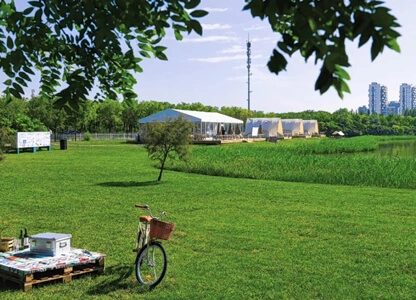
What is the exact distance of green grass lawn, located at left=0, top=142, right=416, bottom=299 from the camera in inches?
234

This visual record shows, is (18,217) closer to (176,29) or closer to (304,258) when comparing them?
(304,258)

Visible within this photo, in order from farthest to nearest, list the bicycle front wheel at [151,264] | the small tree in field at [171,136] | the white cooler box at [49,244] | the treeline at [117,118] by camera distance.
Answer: the treeline at [117,118], the small tree in field at [171,136], the white cooler box at [49,244], the bicycle front wheel at [151,264]

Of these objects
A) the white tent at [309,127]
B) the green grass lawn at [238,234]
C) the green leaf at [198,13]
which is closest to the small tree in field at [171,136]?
the green grass lawn at [238,234]

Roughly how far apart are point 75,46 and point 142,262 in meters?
3.36

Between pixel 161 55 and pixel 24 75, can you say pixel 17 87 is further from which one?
pixel 161 55

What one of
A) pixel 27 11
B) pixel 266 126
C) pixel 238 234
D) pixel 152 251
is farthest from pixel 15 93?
pixel 266 126

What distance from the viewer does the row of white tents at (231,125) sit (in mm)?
51156

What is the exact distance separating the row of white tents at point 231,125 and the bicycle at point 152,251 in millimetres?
30421

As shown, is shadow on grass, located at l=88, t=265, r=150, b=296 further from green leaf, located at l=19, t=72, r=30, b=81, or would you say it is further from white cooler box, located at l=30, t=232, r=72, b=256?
green leaf, located at l=19, t=72, r=30, b=81

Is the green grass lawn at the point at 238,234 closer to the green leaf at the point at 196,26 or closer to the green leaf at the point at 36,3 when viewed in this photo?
the green leaf at the point at 36,3

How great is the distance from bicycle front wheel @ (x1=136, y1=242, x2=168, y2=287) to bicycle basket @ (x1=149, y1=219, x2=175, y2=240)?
9.9 inches

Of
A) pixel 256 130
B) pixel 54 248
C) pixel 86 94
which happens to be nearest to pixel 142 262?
pixel 54 248

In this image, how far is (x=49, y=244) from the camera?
623 centimetres

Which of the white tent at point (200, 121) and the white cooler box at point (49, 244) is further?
the white tent at point (200, 121)
